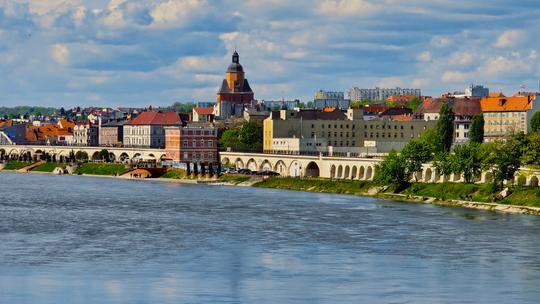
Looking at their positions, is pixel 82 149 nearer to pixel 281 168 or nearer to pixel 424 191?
pixel 281 168

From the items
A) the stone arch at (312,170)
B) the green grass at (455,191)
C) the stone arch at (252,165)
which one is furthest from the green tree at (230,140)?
the green grass at (455,191)

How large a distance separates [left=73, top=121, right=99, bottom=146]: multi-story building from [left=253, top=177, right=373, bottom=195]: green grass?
300 feet

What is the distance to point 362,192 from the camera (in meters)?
94.2

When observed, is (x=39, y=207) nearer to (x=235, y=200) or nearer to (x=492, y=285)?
(x=235, y=200)

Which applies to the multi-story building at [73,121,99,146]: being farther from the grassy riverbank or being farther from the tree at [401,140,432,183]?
the tree at [401,140,432,183]

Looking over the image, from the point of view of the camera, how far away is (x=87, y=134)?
632ft

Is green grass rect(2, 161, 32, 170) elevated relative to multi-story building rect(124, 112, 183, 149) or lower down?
lower down

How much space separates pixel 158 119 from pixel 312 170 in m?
61.1

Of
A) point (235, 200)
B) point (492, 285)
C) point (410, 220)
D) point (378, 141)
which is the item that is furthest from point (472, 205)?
point (378, 141)

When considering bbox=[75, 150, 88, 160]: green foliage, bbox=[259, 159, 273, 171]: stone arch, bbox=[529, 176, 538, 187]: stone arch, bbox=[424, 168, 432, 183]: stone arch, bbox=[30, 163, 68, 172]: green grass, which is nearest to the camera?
bbox=[529, 176, 538, 187]: stone arch

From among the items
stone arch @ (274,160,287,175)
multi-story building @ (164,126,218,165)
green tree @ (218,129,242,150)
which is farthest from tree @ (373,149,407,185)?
green tree @ (218,129,242,150)

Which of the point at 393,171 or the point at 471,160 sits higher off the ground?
the point at 471,160

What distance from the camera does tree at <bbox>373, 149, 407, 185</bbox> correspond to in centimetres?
9025

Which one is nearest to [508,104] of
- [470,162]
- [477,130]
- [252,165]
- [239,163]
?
[477,130]
